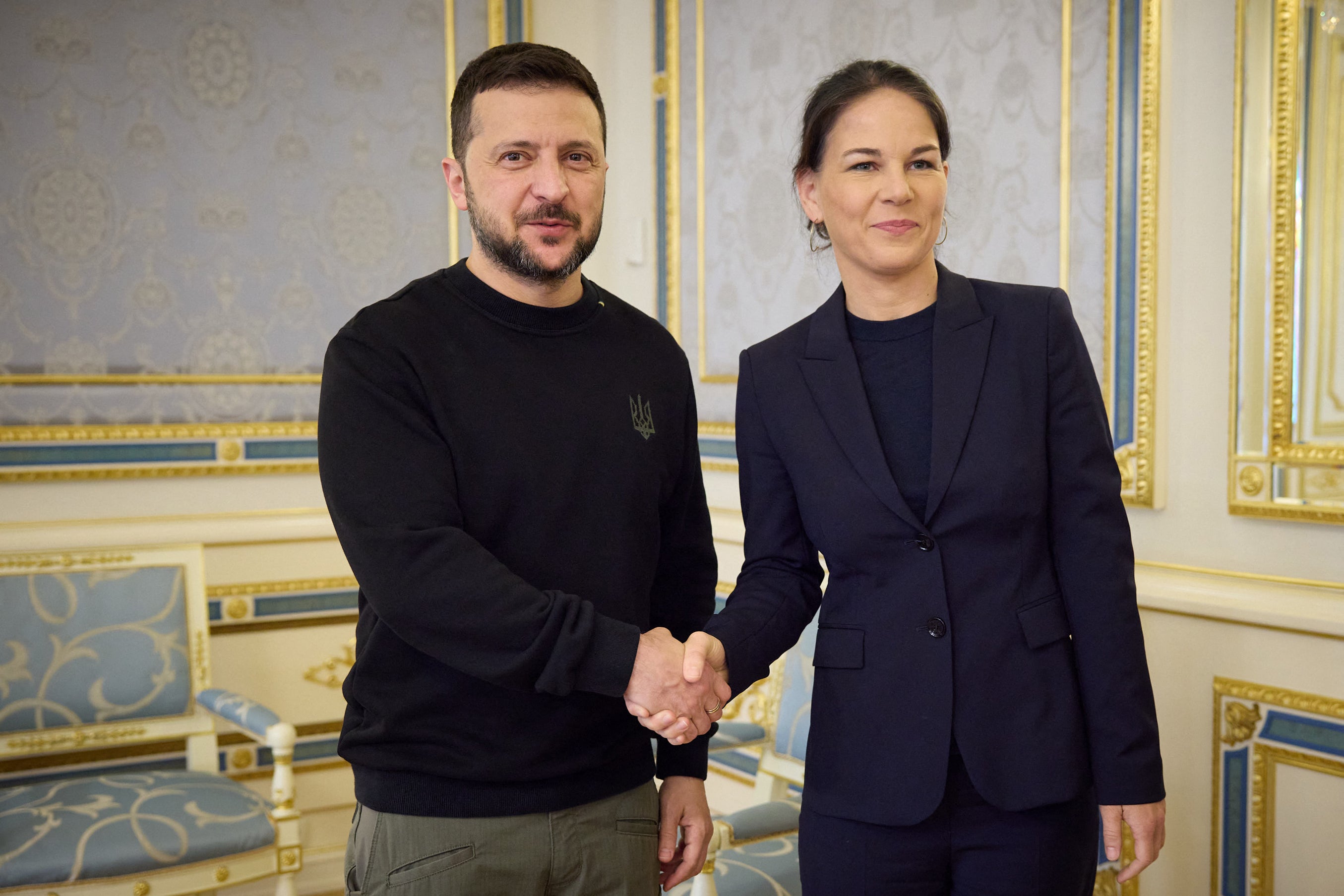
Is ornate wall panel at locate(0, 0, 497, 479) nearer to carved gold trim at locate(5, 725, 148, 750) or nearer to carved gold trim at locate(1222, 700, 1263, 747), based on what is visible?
carved gold trim at locate(5, 725, 148, 750)

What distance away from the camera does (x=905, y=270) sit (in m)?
1.47

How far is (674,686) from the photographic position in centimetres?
137

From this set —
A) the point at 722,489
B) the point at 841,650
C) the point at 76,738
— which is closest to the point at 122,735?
the point at 76,738

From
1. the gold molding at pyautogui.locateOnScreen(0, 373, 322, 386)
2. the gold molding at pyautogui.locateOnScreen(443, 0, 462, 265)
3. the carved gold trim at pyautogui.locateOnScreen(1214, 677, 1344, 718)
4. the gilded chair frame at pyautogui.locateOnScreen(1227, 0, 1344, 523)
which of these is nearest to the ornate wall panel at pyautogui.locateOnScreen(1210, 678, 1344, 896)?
the carved gold trim at pyautogui.locateOnScreen(1214, 677, 1344, 718)

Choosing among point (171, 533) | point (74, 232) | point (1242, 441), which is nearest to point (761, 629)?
point (1242, 441)

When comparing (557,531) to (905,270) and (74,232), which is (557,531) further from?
(74,232)

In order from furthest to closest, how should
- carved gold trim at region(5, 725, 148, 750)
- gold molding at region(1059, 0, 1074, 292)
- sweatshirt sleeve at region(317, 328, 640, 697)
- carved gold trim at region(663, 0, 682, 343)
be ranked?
1. carved gold trim at region(663, 0, 682, 343)
2. carved gold trim at region(5, 725, 148, 750)
3. gold molding at region(1059, 0, 1074, 292)
4. sweatshirt sleeve at region(317, 328, 640, 697)

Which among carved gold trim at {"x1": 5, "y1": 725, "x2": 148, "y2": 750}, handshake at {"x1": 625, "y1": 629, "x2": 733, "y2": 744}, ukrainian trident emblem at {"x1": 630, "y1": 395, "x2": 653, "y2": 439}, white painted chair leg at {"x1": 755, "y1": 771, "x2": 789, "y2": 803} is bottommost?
white painted chair leg at {"x1": 755, "y1": 771, "x2": 789, "y2": 803}

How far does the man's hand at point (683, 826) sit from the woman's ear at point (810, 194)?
783mm

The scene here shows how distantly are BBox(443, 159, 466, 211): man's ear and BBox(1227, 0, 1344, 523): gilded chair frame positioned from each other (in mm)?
1448

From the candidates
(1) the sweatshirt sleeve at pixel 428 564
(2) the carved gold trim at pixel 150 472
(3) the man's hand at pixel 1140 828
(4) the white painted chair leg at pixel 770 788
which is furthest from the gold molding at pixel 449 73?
(3) the man's hand at pixel 1140 828

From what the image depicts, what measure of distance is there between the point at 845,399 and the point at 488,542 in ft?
1.57

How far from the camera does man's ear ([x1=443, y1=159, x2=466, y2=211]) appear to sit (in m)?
1.53

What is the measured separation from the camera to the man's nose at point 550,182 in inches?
57.1
